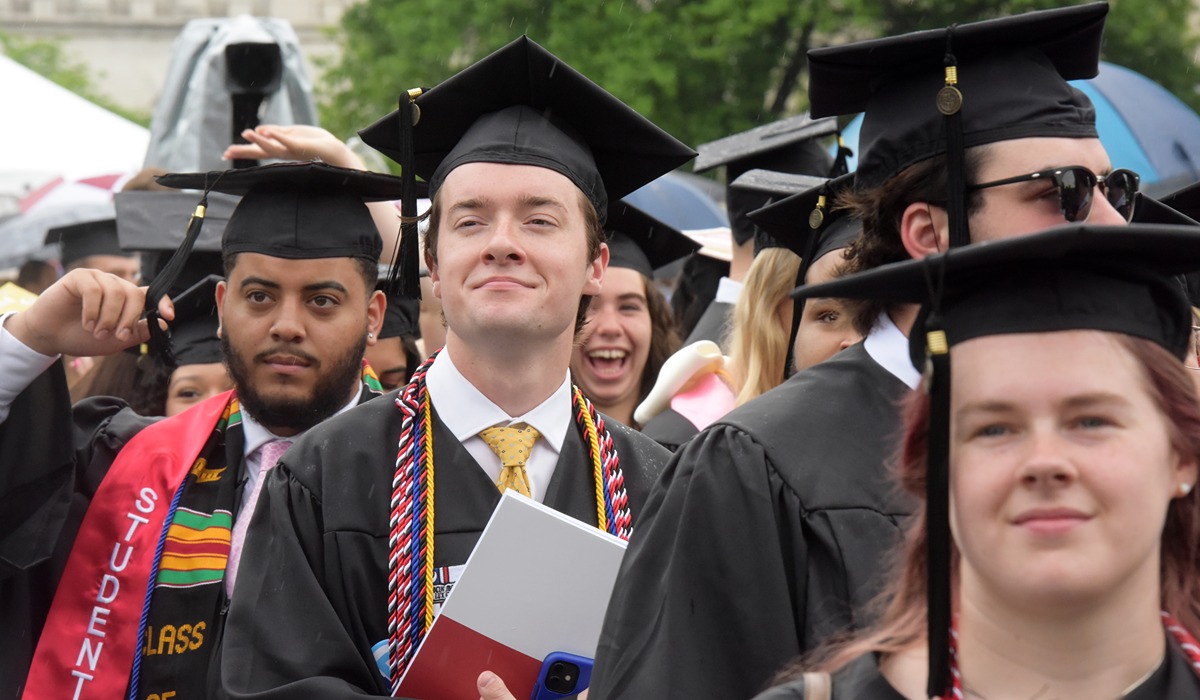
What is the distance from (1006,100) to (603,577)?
1.20m

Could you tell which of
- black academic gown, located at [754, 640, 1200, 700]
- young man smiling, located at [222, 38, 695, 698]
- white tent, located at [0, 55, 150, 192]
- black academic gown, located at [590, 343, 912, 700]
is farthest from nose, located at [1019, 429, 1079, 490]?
white tent, located at [0, 55, 150, 192]

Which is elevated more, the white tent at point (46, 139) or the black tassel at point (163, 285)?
the white tent at point (46, 139)

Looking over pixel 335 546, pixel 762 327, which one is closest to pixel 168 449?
pixel 335 546

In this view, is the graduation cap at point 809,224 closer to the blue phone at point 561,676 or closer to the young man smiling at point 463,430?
the young man smiling at point 463,430

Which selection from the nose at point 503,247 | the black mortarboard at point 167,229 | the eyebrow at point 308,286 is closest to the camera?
the nose at point 503,247

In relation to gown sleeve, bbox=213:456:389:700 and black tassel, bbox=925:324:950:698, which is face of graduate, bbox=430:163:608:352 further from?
black tassel, bbox=925:324:950:698

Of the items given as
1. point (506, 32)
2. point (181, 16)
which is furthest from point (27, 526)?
point (181, 16)

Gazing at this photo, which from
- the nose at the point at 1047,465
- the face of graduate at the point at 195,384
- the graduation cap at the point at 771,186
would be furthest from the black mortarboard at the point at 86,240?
the nose at the point at 1047,465

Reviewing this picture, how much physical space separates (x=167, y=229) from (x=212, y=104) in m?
1.96

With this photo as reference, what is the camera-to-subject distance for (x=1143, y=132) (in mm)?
10234

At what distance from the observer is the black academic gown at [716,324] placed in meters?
6.03

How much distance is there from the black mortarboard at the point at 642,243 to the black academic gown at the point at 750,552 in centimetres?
318

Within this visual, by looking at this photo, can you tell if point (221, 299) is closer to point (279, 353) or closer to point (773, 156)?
point (279, 353)

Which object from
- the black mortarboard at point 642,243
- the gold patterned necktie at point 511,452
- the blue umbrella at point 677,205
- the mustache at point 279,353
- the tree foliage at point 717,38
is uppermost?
the tree foliage at point 717,38
